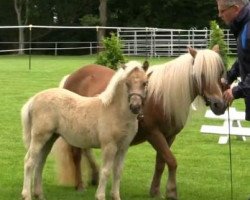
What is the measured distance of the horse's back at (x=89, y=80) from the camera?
779 cm

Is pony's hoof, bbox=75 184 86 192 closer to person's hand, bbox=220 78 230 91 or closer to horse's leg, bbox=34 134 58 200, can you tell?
horse's leg, bbox=34 134 58 200

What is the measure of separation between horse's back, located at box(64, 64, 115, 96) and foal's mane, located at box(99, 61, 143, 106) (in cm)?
125

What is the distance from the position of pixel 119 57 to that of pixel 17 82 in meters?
6.08

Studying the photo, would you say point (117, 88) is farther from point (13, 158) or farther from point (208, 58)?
point (13, 158)

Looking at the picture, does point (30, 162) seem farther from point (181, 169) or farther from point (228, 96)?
point (181, 169)

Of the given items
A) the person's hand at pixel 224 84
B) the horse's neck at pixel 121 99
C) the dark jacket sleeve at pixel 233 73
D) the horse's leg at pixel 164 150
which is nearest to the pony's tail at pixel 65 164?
the horse's leg at pixel 164 150

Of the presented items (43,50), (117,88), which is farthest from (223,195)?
(43,50)

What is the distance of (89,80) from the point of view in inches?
316

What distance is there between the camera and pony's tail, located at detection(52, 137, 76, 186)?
25.7ft

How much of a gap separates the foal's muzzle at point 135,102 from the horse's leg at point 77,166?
215 cm

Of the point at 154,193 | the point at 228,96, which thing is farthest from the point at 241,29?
the point at 154,193

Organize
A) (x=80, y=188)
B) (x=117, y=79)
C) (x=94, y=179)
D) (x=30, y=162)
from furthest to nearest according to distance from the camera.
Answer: (x=94, y=179)
(x=80, y=188)
(x=30, y=162)
(x=117, y=79)

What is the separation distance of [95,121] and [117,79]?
1.63 ft

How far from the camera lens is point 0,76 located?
83.0 ft
